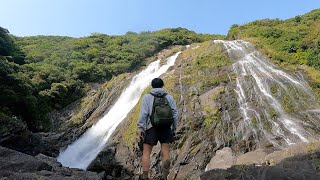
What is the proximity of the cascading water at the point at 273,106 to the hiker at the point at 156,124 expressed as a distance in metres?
15.8

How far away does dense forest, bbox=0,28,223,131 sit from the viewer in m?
31.8

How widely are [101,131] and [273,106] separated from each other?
13.2 meters

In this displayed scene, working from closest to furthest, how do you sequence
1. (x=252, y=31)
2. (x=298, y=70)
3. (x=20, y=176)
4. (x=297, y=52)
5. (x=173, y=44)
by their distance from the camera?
1. (x=20, y=176)
2. (x=298, y=70)
3. (x=297, y=52)
4. (x=252, y=31)
5. (x=173, y=44)

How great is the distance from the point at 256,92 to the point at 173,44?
1315 inches

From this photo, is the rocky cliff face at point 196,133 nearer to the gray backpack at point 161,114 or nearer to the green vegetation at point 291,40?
the green vegetation at point 291,40

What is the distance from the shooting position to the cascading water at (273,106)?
23.7 metres

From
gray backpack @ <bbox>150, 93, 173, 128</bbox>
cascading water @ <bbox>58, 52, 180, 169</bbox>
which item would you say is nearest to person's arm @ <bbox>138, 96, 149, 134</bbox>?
gray backpack @ <bbox>150, 93, 173, 128</bbox>

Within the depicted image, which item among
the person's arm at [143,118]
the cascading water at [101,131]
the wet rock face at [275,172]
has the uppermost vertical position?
the person's arm at [143,118]

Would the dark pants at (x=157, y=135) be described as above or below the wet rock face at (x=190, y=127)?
above

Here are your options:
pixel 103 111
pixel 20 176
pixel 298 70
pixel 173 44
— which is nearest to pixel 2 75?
pixel 103 111

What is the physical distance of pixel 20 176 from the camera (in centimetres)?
1018

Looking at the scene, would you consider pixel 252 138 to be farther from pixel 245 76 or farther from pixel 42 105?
pixel 42 105

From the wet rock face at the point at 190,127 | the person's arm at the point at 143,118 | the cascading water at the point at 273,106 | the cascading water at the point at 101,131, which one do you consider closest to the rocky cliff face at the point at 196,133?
the wet rock face at the point at 190,127

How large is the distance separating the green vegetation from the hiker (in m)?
23.9
